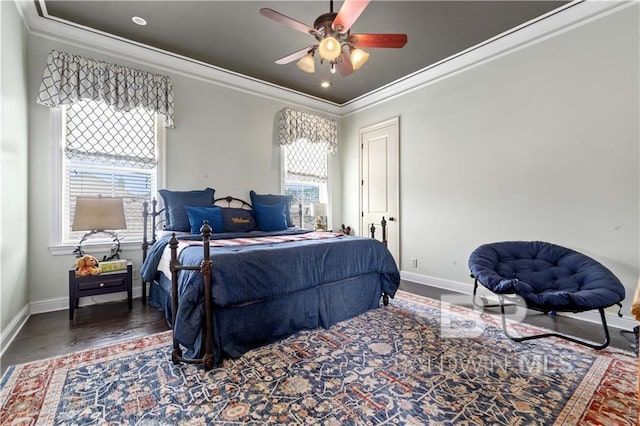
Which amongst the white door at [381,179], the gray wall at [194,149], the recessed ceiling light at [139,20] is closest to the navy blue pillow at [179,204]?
the gray wall at [194,149]

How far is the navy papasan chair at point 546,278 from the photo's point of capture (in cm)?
205

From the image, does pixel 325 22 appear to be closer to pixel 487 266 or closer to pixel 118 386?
pixel 487 266

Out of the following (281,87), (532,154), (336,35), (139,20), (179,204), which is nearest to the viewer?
(336,35)

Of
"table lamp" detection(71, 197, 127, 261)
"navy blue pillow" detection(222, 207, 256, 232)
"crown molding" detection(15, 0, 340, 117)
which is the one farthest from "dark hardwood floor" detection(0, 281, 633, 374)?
"crown molding" detection(15, 0, 340, 117)

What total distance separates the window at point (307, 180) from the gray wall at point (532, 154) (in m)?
1.49

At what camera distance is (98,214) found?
2.91 meters

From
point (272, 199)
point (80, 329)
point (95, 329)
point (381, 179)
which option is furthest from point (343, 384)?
point (381, 179)

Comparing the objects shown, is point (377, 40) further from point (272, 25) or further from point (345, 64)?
point (272, 25)

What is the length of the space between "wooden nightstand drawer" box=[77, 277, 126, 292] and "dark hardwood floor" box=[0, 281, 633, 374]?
280 mm

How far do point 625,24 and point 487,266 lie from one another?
2489 mm

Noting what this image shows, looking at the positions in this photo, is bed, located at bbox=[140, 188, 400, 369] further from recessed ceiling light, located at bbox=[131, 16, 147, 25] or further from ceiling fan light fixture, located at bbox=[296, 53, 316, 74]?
recessed ceiling light, located at bbox=[131, 16, 147, 25]

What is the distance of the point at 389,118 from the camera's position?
470 centimetres

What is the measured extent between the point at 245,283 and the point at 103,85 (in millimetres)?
2849

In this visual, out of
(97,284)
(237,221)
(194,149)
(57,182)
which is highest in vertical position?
(194,149)
